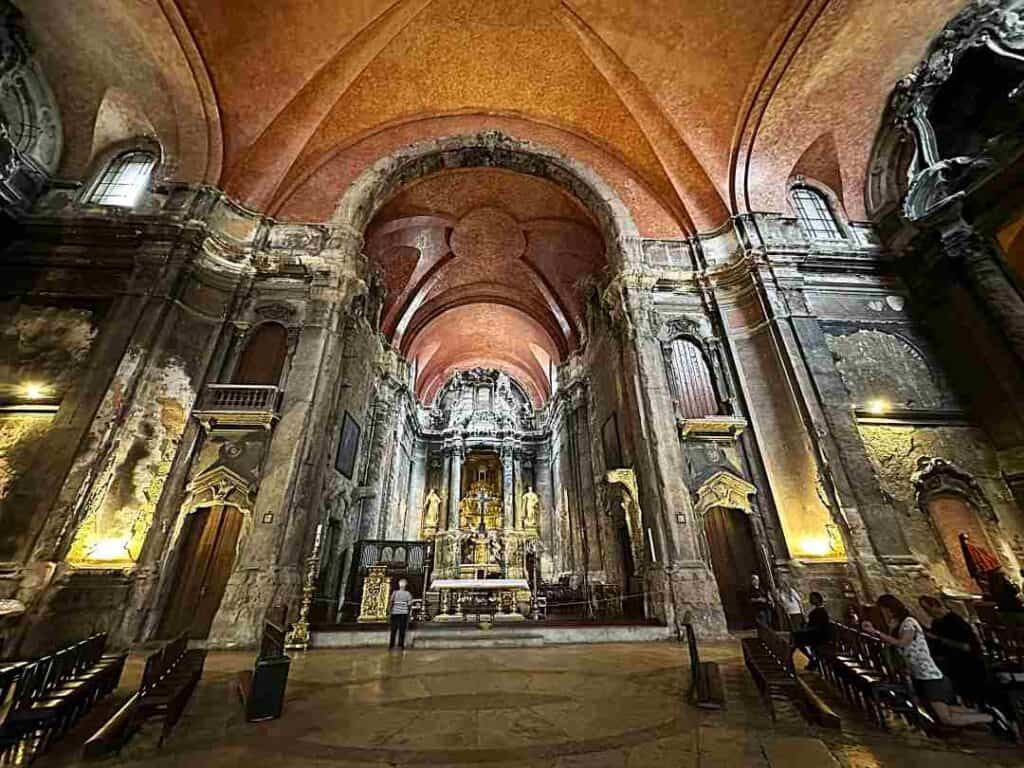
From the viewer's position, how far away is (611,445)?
41.8ft

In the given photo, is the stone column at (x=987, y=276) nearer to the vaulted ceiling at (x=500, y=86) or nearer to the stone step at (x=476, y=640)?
the vaulted ceiling at (x=500, y=86)

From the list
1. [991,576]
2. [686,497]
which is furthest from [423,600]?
[991,576]

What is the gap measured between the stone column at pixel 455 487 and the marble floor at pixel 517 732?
58.5 ft

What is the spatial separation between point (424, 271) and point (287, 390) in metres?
9.33

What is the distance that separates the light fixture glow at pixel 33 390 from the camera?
325 inches

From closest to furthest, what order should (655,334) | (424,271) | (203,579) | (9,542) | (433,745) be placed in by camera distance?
(433,745)
(9,542)
(203,579)
(655,334)
(424,271)

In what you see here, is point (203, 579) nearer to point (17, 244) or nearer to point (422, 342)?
point (17, 244)

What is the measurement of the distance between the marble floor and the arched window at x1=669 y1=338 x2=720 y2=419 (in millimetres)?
6584

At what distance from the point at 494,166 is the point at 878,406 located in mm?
12416

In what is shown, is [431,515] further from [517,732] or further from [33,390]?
[517,732]

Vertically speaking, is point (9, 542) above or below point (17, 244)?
below

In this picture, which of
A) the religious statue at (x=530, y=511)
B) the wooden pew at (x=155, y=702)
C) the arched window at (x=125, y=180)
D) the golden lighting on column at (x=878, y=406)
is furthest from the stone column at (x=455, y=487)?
the wooden pew at (x=155, y=702)

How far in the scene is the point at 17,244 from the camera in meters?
9.78

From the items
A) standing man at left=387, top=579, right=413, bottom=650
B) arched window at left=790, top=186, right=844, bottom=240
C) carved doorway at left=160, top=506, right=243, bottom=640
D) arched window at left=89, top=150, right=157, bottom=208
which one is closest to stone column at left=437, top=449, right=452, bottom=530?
carved doorway at left=160, top=506, right=243, bottom=640
